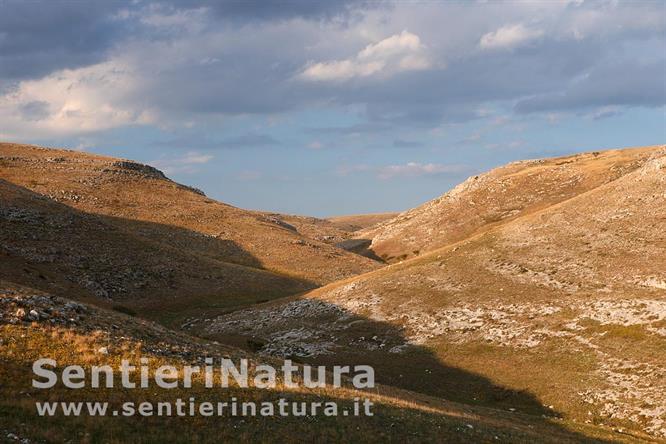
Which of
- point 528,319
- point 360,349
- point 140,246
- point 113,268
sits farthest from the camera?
point 140,246

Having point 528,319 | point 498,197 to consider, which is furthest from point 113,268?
point 498,197

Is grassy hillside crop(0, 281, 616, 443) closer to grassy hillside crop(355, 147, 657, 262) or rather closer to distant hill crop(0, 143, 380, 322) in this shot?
distant hill crop(0, 143, 380, 322)

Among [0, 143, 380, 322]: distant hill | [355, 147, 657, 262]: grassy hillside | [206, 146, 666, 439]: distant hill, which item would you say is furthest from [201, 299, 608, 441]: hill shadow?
[355, 147, 657, 262]: grassy hillside

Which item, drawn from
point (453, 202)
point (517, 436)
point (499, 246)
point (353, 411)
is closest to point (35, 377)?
point (353, 411)

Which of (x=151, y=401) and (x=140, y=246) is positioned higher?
(x=140, y=246)

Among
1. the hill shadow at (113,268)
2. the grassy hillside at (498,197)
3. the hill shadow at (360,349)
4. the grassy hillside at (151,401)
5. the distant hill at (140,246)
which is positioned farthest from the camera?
the grassy hillside at (498,197)

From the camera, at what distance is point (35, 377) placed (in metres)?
23.9

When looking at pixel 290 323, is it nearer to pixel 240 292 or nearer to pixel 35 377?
pixel 240 292

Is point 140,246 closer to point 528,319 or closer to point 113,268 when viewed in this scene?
point 113,268

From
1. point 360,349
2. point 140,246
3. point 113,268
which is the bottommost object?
point 360,349

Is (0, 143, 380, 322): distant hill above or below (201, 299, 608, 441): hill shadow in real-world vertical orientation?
above

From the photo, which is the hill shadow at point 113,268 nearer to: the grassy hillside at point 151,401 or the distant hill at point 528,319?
the distant hill at point 528,319

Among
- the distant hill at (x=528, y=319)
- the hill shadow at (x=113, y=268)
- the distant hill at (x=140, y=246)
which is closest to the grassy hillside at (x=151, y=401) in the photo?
the distant hill at (x=528, y=319)

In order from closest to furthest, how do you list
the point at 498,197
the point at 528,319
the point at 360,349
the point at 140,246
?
1. the point at 528,319
2. the point at 360,349
3. the point at 140,246
4. the point at 498,197
